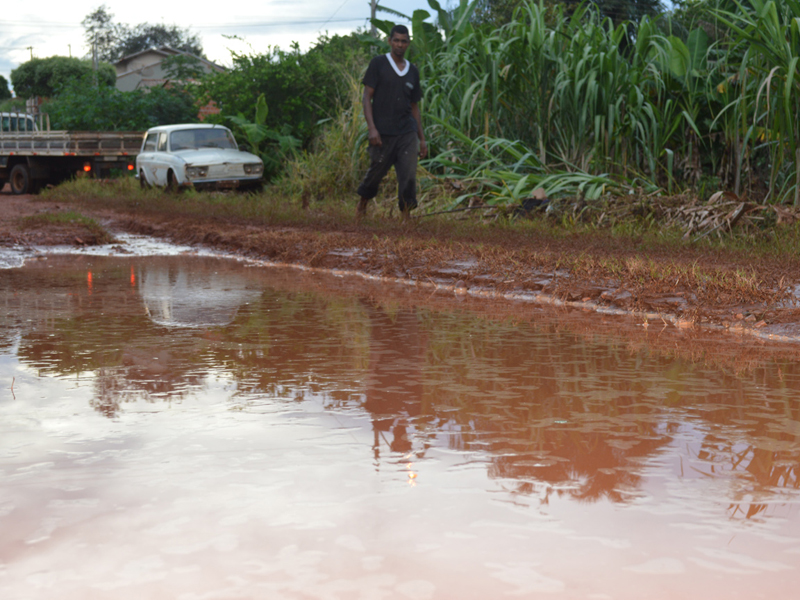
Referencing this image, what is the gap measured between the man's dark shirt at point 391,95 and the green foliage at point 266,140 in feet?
24.0

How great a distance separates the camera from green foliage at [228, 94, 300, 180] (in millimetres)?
15914

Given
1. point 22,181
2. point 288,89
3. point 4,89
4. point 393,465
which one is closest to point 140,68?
point 4,89

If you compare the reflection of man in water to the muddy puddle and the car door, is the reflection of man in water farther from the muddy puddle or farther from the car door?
the car door

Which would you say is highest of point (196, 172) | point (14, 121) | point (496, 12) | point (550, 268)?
point (496, 12)

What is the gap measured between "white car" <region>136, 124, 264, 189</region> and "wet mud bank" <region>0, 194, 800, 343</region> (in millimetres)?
5888

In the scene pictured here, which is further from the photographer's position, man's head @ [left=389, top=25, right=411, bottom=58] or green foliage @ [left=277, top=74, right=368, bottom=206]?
green foliage @ [left=277, top=74, right=368, bottom=206]

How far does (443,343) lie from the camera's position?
3863mm

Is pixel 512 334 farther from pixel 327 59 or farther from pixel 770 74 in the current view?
pixel 327 59

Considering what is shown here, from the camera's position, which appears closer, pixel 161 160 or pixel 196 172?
pixel 196 172

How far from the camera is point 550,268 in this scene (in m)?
5.48

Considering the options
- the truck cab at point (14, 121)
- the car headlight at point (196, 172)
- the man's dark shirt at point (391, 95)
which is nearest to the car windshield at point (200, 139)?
the car headlight at point (196, 172)

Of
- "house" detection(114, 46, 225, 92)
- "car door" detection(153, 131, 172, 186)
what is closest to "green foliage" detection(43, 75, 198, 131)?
"car door" detection(153, 131, 172, 186)

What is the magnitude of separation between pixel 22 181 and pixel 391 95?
13.3 metres

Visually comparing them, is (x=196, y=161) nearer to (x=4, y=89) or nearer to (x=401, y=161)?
(x=401, y=161)
